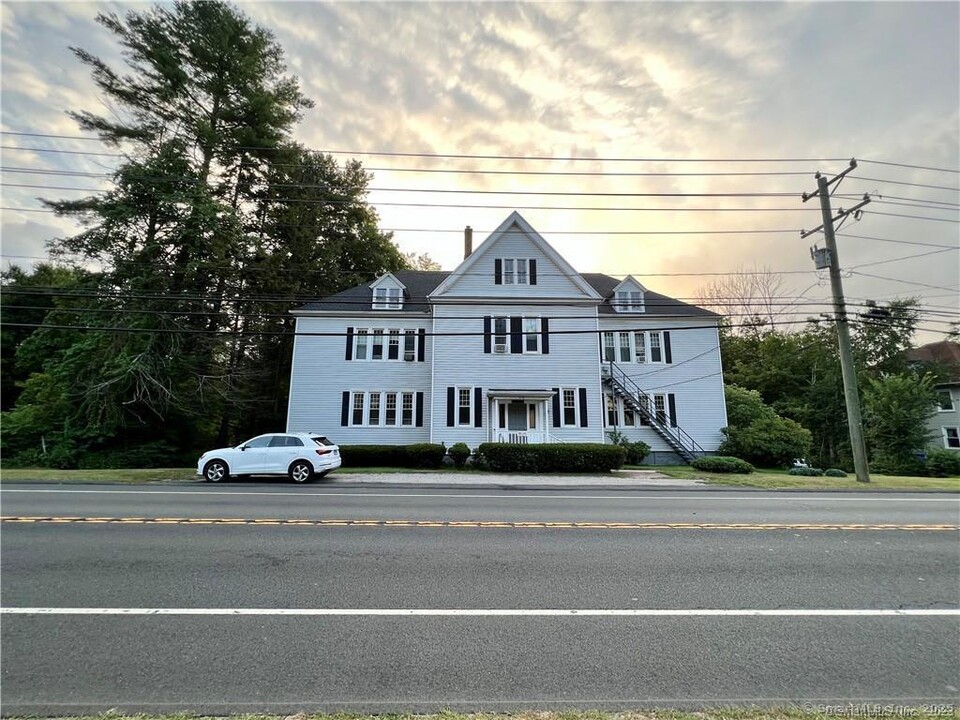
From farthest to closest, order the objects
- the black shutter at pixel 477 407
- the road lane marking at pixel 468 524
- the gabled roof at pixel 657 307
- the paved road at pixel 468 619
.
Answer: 1. the gabled roof at pixel 657 307
2. the black shutter at pixel 477 407
3. the road lane marking at pixel 468 524
4. the paved road at pixel 468 619

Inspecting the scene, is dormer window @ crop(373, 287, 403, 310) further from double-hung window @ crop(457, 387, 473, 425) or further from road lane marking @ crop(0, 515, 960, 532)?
road lane marking @ crop(0, 515, 960, 532)

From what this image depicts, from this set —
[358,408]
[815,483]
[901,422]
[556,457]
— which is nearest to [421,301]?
[358,408]

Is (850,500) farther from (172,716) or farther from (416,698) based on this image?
(172,716)

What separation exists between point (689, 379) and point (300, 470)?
21051 mm

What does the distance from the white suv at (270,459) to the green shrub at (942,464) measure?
105 ft

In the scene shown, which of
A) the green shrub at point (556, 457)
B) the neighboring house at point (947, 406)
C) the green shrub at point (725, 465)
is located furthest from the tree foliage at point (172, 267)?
the neighboring house at point (947, 406)

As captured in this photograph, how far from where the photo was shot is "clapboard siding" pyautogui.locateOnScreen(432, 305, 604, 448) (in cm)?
2253

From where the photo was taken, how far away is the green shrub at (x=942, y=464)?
24016 mm

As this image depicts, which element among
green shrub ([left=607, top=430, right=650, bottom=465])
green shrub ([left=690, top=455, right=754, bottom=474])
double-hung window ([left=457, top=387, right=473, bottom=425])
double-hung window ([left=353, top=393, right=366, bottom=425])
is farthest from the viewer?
double-hung window ([left=353, top=393, right=366, bottom=425])

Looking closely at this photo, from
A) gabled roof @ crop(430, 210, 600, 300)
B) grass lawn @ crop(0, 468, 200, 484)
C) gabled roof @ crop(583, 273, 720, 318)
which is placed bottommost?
grass lawn @ crop(0, 468, 200, 484)

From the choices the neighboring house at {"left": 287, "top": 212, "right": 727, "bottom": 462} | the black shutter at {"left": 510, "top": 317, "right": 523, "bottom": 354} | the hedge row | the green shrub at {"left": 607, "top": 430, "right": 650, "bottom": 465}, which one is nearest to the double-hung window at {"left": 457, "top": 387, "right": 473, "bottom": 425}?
the neighboring house at {"left": 287, "top": 212, "right": 727, "bottom": 462}

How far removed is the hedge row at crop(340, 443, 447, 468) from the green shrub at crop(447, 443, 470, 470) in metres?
0.42

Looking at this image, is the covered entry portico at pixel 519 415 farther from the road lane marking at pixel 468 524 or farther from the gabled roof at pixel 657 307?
the road lane marking at pixel 468 524

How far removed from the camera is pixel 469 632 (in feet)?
13.3
